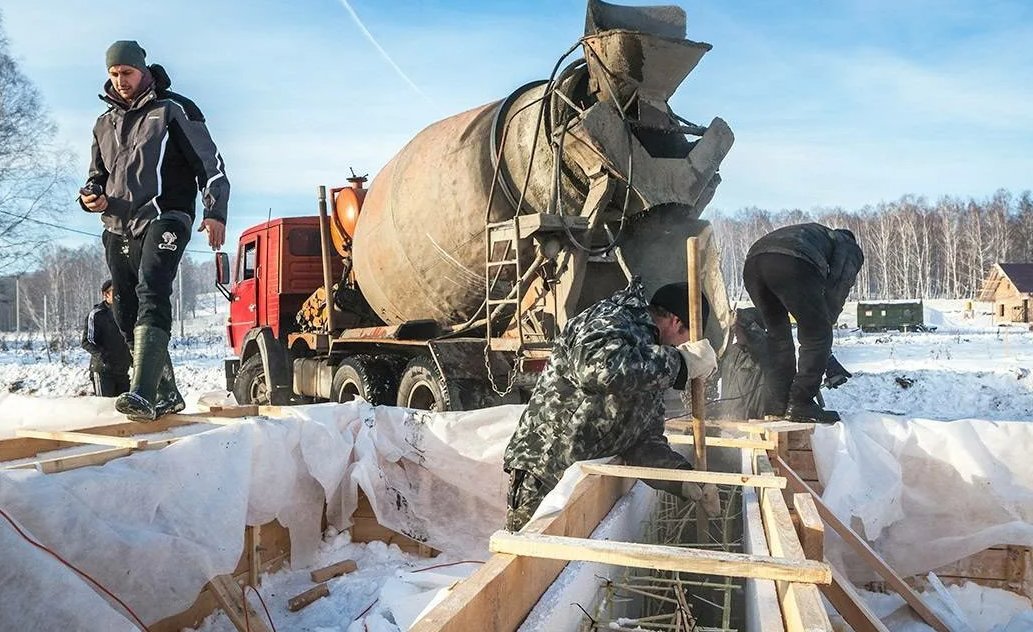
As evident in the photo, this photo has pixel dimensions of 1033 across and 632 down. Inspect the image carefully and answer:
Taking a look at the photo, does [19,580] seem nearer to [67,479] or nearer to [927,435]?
[67,479]

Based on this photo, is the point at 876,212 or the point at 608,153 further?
the point at 876,212

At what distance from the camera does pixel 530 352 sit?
5.61 meters

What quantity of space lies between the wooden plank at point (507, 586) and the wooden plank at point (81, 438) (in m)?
1.68

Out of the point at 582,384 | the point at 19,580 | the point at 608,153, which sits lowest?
the point at 19,580

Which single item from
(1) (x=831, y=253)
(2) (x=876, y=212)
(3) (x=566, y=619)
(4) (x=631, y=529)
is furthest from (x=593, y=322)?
(2) (x=876, y=212)

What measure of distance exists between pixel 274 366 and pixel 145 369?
565 centimetres

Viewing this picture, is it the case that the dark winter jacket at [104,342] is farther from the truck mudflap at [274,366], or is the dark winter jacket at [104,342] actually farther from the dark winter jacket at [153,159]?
the dark winter jacket at [153,159]

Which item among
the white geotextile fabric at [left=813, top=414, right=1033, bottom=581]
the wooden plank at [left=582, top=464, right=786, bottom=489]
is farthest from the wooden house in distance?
the wooden plank at [left=582, top=464, right=786, bottom=489]

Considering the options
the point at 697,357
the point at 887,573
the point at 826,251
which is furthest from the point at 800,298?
the point at 887,573

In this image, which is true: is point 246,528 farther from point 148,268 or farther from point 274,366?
point 274,366

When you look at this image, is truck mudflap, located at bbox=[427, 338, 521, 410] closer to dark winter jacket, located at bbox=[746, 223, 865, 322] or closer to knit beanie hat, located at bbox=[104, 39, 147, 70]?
dark winter jacket, located at bbox=[746, 223, 865, 322]

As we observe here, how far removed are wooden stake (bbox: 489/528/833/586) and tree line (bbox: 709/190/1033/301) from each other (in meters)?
49.1

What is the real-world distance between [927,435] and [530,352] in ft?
8.58

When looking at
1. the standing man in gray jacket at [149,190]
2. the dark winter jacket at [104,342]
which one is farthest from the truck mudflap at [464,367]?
the dark winter jacket at [104,342]
